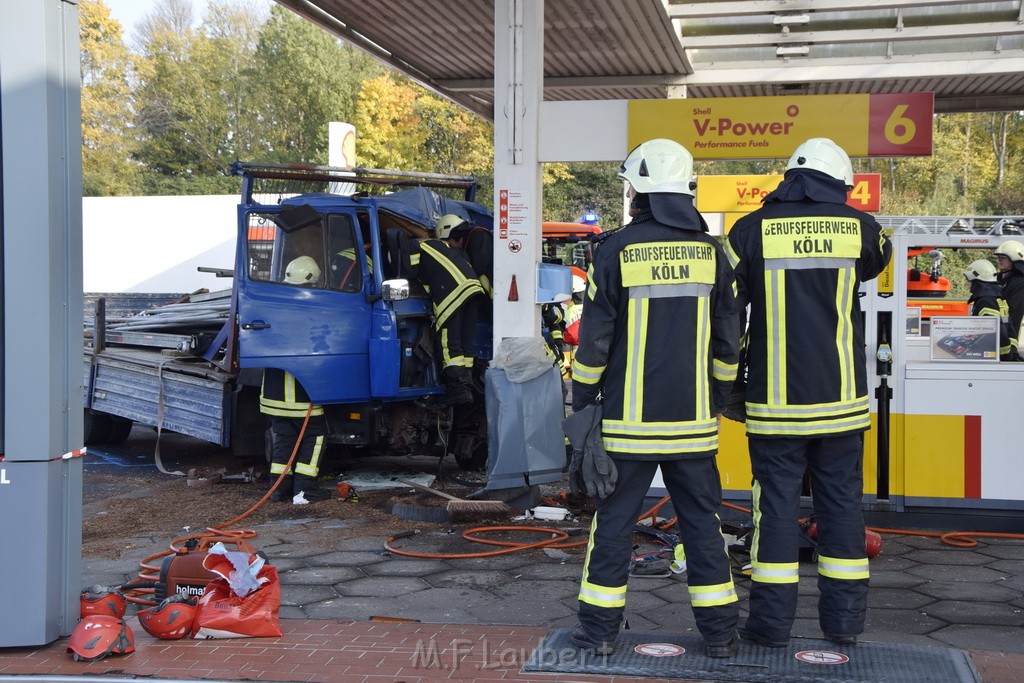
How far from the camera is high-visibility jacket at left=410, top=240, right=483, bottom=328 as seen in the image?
8.34 metres

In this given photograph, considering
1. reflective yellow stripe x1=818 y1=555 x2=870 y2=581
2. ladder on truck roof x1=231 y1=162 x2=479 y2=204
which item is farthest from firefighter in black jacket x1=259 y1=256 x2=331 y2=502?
reflective yellow stripe x1=818 y1=555 x2=870 y2=581

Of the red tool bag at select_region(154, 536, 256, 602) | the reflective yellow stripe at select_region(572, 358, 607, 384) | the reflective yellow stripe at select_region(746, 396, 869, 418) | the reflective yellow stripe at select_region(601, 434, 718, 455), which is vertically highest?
the reflective yellow stripe at select_region(572, 358, 607, 384)

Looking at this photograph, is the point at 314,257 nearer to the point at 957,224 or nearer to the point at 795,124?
the point at 795,124

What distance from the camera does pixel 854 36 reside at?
11.3 meters

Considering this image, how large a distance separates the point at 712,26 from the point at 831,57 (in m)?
1.90

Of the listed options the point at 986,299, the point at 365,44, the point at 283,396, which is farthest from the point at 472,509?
the point at 365,44

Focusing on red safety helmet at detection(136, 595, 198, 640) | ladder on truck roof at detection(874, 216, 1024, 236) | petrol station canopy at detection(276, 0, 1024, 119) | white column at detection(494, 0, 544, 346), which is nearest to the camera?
red safety helmet at detection(136, 595, 198, 640)

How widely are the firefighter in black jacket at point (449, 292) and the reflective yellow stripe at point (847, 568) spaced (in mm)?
4372

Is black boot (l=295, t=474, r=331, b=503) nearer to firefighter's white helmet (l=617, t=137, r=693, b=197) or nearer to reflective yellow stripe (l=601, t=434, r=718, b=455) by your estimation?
reflective yellow stripe (l=601, t=434, r=718, b=455)

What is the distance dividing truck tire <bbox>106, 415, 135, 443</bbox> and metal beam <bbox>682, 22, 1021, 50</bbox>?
7428 mm

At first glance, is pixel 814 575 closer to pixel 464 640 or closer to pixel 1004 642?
pixel 1004 642

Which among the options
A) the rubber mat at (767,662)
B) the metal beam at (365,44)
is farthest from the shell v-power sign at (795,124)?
the metal beam at (365,44)

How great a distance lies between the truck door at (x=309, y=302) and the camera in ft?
26.8

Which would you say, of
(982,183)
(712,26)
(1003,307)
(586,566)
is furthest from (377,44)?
(982,183)
